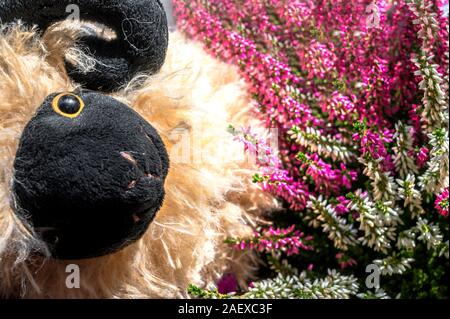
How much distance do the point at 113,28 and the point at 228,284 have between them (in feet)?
1.36

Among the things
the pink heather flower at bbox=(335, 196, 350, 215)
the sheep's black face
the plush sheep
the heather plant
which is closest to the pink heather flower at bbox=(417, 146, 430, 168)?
the heather plant

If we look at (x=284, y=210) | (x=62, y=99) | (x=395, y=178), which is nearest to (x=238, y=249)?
(x=284, y=210)

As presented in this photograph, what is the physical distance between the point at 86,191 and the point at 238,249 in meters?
0.33

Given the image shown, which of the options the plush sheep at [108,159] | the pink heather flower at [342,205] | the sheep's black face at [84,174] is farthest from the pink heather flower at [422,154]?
the sheep's black face at [84,174]

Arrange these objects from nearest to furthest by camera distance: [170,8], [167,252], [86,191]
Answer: [86,191] → [167,252] → [170,8]

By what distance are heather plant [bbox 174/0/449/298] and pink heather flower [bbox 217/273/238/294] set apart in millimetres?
29

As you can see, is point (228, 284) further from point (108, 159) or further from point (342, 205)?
point (108, 159)

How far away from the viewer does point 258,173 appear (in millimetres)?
676

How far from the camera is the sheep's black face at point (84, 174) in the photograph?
47 centimetres

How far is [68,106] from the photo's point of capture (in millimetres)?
483

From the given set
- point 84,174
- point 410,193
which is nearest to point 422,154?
point 410,193

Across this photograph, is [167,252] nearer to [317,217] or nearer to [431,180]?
[317,217]

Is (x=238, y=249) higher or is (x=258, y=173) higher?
(x=258, y=173)

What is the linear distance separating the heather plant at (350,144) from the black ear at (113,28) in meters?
0.17
